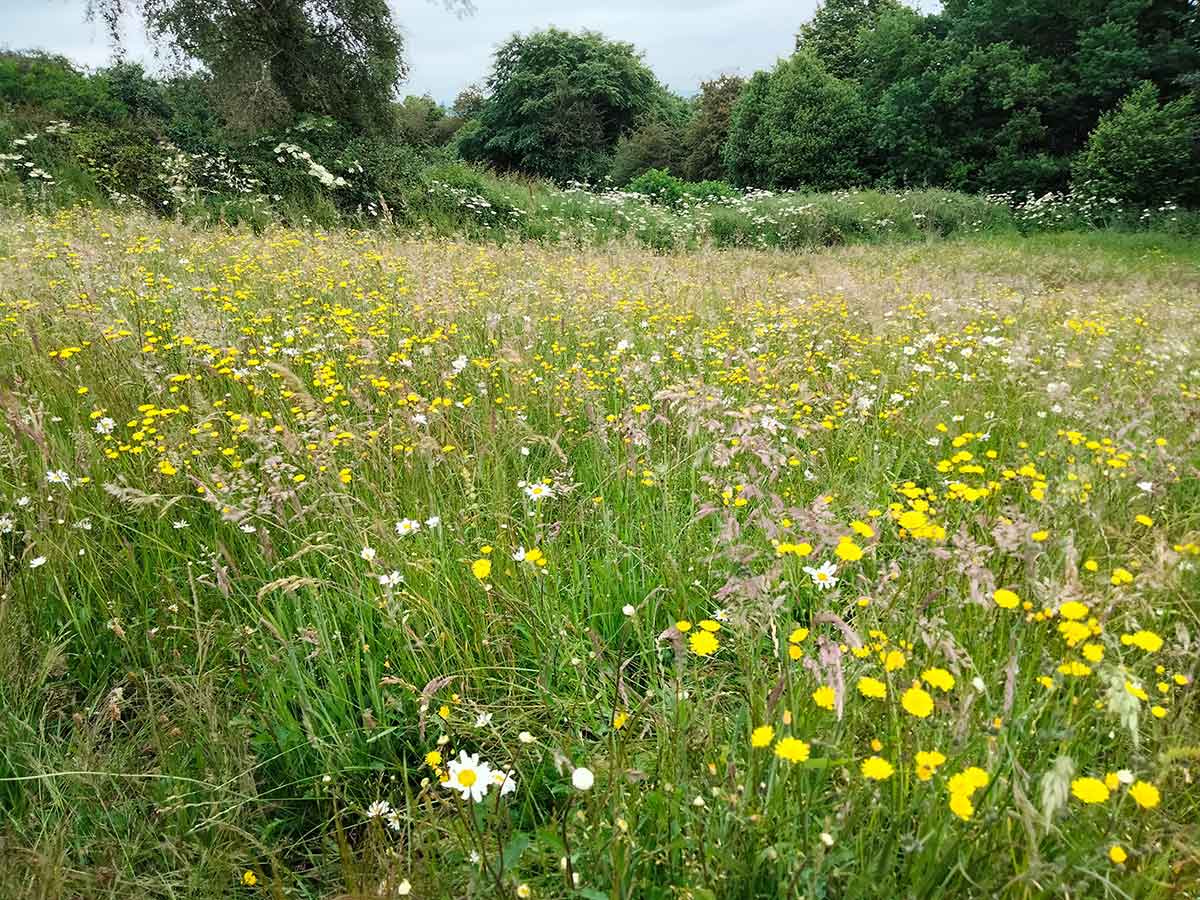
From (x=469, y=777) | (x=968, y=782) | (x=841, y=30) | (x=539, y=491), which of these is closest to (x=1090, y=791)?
(x=968, y=782)

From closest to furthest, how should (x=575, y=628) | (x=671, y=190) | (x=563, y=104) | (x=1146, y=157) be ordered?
(x=575, y=628), (x=671, y=190), (x=1146, y=157), (x=563, y=104)

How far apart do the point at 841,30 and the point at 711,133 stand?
9.41 m

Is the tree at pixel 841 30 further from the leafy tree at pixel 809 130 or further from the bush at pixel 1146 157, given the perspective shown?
the bush at pixel 1146 157

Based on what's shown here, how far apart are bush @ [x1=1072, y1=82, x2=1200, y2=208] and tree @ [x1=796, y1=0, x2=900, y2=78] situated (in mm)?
13737

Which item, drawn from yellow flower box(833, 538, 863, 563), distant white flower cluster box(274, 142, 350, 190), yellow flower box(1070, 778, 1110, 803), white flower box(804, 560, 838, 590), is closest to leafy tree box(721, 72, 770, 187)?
distant white flower cluster box(274, 142, 350, 190)

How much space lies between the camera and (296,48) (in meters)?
14.4

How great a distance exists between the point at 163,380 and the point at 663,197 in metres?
16.8

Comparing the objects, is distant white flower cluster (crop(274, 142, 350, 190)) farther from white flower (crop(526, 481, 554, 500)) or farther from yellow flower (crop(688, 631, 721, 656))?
yellow flower (crop(688, 631, 721, 656))

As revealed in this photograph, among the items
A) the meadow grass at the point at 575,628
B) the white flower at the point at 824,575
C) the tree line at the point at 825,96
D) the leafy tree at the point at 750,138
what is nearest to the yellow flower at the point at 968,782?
the meadow grass at the point at 575,628

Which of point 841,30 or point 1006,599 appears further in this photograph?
point 841,30

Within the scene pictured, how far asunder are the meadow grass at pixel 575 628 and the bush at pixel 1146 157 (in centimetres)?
2058

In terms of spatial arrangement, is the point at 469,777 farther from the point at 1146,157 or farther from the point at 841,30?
the point at 841,30

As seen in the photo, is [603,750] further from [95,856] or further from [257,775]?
[95,856]

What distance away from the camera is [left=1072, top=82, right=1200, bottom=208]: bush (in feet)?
61.4
